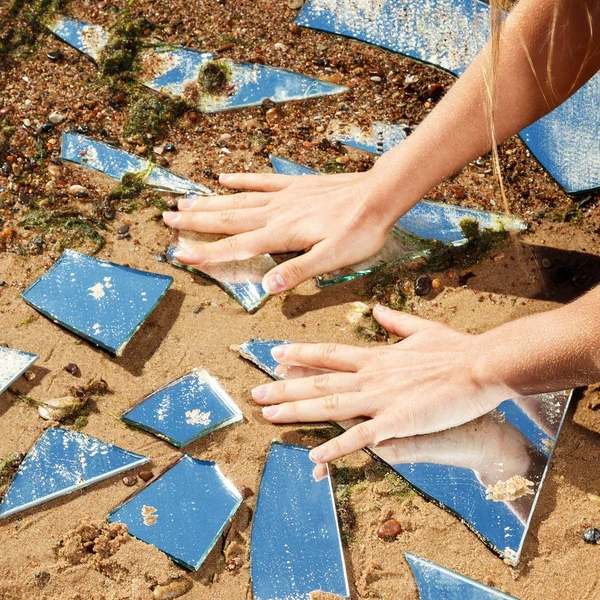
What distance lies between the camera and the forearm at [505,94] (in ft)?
7.13

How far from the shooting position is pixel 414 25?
315 cm

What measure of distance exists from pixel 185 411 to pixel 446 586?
89 centimetres

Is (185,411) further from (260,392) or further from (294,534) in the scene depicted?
(294,534)

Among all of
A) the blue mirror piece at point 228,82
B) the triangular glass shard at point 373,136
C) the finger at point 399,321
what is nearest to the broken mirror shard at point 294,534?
the finger at point 399,321

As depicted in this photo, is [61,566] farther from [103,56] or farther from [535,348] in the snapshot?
[103,56]

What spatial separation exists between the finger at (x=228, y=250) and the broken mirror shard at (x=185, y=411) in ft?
1.39

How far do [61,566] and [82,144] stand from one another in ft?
5.09

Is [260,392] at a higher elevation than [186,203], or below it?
below

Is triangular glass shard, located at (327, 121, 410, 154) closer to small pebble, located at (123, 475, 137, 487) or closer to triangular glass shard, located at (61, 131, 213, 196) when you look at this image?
triangular glass shard, located at (61, 131, 213, 196)

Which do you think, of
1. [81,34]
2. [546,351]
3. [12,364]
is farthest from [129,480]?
[81,34]

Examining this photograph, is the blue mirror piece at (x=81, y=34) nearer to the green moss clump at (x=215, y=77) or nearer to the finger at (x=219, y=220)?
the green moss clump at (x=215, y=77)

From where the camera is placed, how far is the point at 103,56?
306 centimetres

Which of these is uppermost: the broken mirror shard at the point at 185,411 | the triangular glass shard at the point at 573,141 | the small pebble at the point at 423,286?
the triangular glass shard at the point at 573,141

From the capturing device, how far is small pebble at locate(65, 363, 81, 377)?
2328 millimetres
